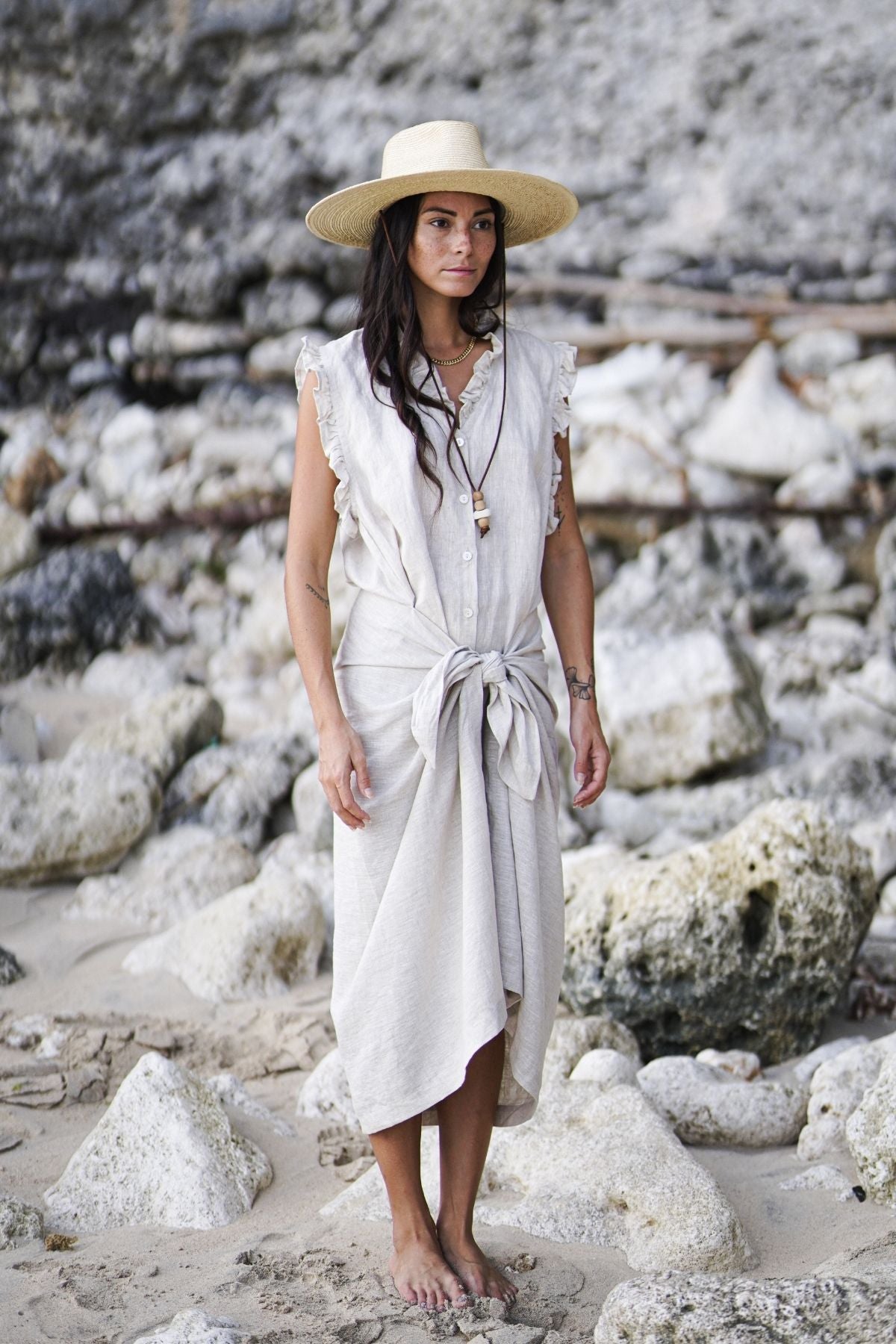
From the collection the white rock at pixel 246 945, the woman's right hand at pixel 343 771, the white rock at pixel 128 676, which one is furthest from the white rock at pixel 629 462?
the woman's right hand at pixel 343 771

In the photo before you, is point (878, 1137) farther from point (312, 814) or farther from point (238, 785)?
point (238, 785)

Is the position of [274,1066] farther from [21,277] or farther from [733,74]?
[21,277]

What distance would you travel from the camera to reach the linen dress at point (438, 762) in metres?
2.48

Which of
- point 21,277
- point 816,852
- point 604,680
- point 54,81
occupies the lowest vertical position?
point 816,852

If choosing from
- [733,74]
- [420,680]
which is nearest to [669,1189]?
[420,680]

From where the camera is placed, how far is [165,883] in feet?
16.0

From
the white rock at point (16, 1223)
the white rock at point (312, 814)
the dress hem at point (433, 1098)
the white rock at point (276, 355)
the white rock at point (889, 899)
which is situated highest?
the white rock at point (276, 355)

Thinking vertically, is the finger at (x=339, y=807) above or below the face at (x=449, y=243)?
below

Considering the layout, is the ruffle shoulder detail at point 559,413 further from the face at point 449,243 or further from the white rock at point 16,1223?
the white rock at point 16,1223

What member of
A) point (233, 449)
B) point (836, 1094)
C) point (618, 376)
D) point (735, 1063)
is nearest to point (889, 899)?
point (735, 1063)

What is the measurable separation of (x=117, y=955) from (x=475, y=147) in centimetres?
287

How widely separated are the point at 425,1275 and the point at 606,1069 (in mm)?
1009

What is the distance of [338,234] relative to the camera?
2.74 metres

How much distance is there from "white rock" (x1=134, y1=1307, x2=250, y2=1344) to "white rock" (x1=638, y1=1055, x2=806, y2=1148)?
126 centimetres
